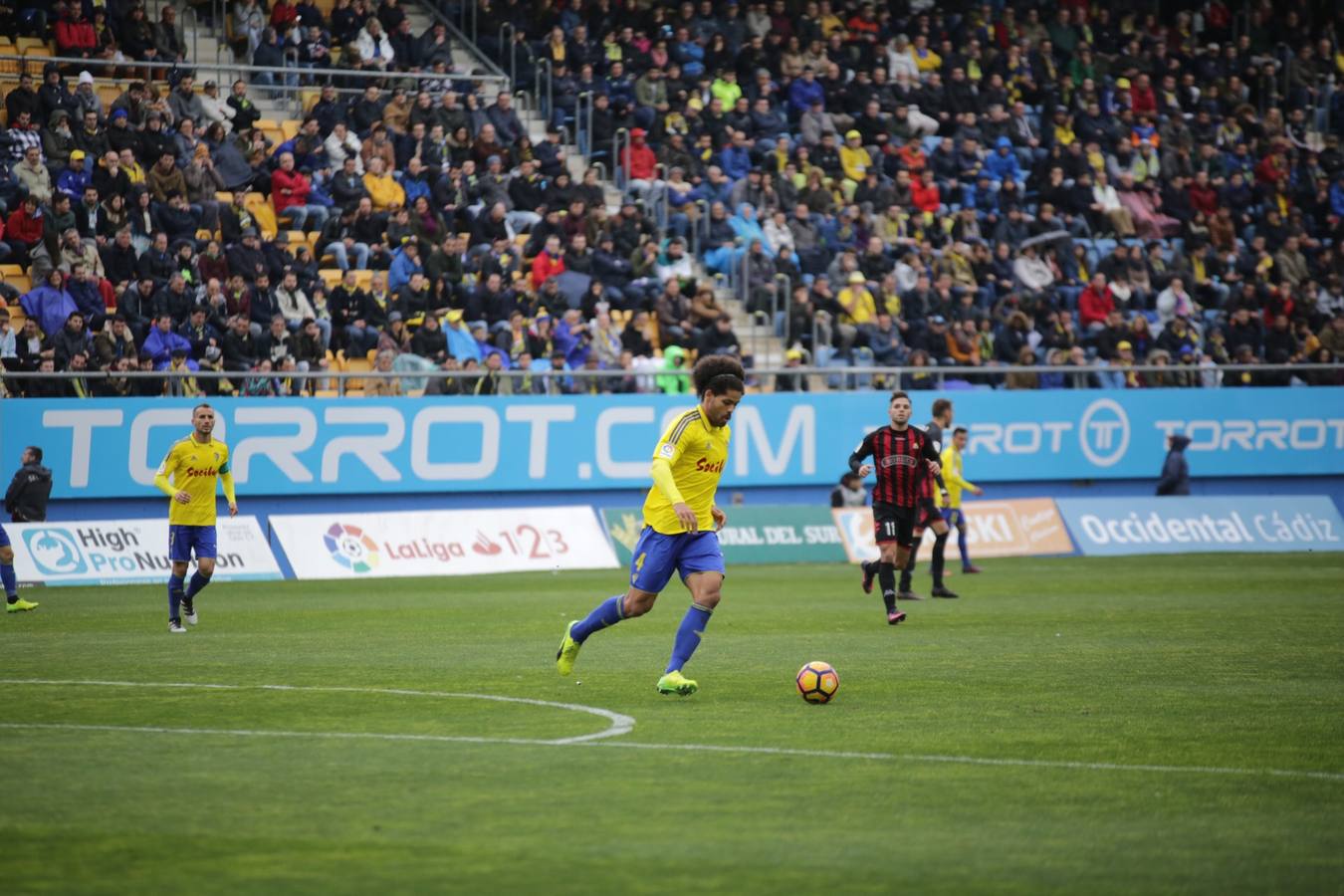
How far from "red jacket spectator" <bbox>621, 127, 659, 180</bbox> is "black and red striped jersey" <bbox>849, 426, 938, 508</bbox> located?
16.5 m

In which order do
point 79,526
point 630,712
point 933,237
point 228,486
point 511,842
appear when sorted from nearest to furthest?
point 511,842 < point 630,712 < point 228,486 < point 79,526 < point 933,237

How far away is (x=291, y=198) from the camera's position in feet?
102

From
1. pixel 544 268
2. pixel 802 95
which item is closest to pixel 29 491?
pixel 544 268

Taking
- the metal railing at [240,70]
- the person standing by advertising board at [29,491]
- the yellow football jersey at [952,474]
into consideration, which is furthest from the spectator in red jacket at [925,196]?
the person standing by advertising board at [29,491]

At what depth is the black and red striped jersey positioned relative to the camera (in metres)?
20.3

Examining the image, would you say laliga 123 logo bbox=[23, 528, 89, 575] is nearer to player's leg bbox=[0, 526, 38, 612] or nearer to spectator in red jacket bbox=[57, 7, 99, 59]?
player's leg bbox=[0, 526, 38, 612]

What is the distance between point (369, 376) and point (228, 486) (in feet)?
33.8

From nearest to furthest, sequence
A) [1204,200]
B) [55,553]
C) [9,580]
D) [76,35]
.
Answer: [9,580], [55,553], [76,35], [1204,200]

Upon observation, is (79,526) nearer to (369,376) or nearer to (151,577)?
(151,577)

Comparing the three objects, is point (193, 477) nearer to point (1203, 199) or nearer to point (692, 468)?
point (692, 468)

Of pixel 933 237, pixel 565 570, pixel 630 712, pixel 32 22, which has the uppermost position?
pixel 32 22

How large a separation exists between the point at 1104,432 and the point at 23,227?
1977 centimetres

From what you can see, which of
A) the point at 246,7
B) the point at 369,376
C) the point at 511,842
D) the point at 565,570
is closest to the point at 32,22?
the point at 246,7

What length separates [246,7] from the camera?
33.1m
